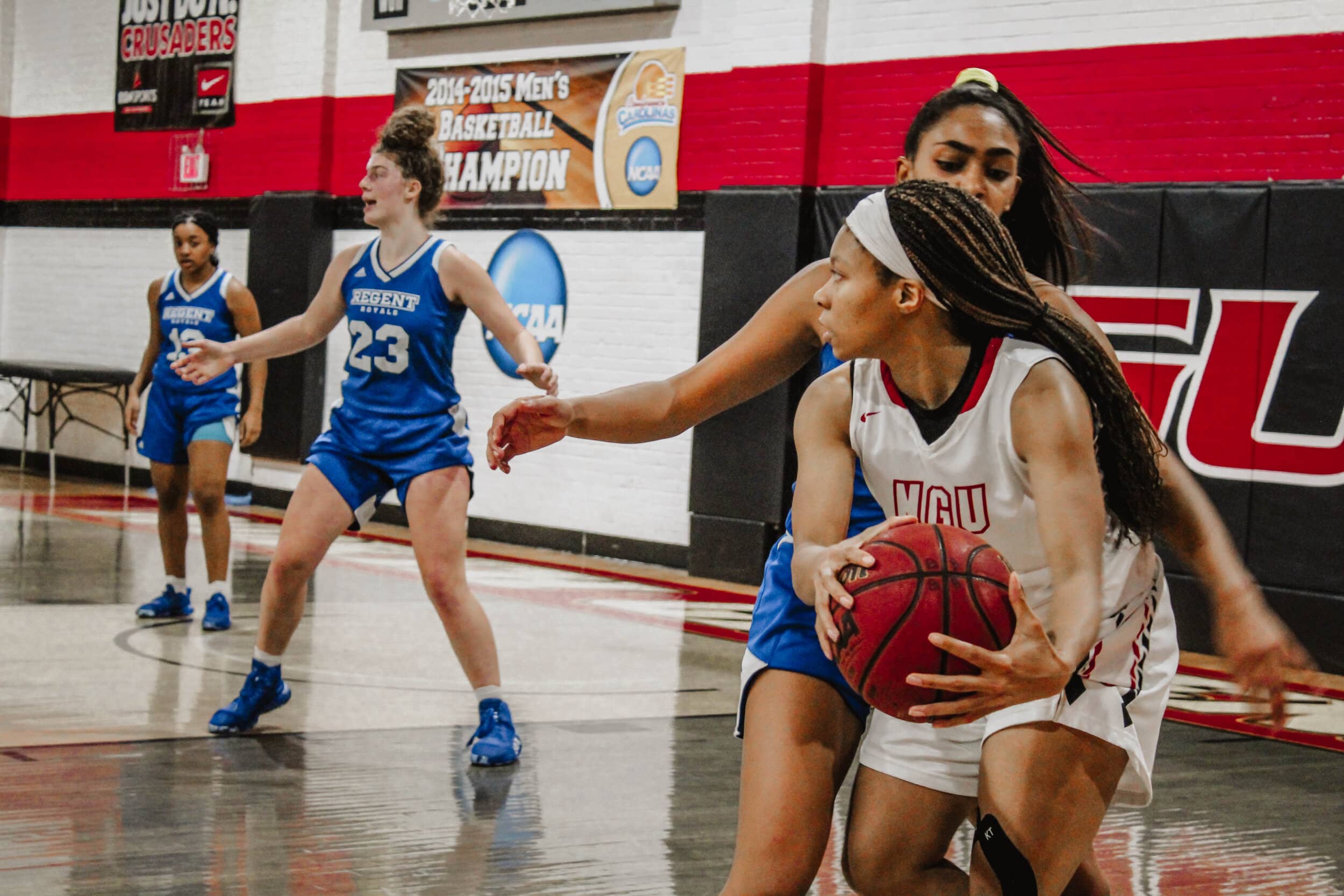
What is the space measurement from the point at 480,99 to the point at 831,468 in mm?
9377

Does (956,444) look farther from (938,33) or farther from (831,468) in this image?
(938,33)

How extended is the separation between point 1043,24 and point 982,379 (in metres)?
6.72

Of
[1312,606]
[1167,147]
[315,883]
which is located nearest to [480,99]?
[1167,147]

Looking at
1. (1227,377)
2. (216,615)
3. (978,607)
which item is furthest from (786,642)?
(1227,377)

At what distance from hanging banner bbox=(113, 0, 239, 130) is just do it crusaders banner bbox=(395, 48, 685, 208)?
229 cm

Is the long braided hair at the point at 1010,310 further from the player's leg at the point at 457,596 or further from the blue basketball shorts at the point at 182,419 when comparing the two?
the blue basketball shorts at the point at 182,419

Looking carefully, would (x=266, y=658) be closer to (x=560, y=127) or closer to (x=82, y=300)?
(x=560, y=127)

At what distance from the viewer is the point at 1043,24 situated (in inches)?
335

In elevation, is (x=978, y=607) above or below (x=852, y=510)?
below

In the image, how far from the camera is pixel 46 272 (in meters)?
14.9

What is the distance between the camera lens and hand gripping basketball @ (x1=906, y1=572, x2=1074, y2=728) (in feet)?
6.72

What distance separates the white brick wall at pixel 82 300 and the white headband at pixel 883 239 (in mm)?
11460

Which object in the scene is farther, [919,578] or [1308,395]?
[1308,395]

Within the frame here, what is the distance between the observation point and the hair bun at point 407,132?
195 inches
